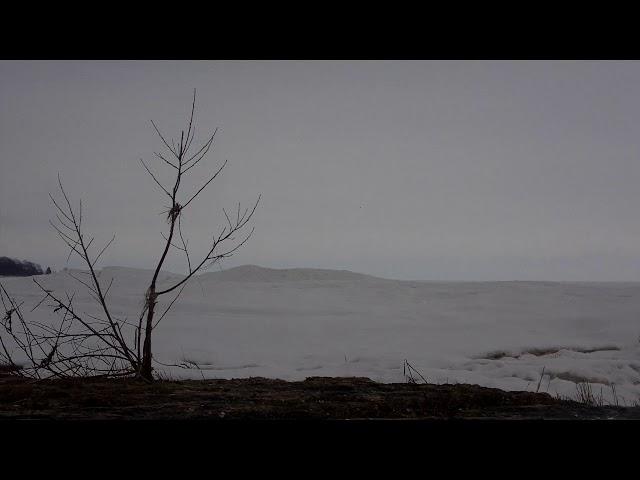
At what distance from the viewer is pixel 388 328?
201 inches

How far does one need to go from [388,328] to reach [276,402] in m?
3.41

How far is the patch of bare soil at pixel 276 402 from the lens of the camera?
1603 millimetres

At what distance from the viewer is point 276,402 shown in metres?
1.82

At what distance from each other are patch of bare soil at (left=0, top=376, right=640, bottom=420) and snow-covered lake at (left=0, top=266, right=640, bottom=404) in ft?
3.21

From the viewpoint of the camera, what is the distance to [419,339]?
15.8 ft

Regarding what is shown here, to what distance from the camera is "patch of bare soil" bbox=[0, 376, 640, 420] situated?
160cm

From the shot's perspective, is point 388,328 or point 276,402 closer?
point 276,402

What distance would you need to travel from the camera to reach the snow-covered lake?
384cm

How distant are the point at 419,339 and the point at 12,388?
141 inches

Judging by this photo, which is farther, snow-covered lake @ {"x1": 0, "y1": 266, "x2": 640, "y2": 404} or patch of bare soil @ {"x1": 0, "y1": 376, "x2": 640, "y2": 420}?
snow-covered lake @ {"x1": 0, "y1": 266, "x2": 640, "y2": 404}
